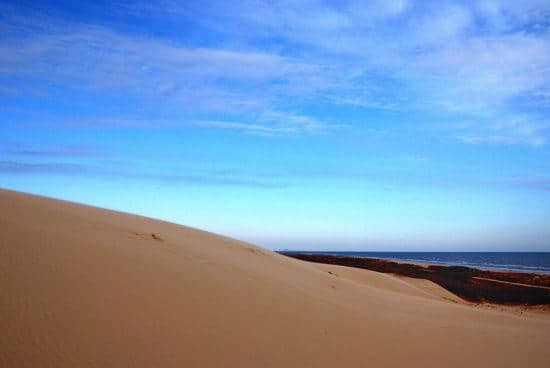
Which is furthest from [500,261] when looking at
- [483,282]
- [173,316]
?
[173,316]

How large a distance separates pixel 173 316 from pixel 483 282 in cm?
2000

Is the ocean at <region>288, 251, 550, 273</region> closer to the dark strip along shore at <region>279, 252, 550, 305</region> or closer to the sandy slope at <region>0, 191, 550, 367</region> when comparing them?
the dark strip along shore at <region>279, 252, 550, 305</region>

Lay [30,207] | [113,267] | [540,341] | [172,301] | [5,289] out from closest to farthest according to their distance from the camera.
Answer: [5,289] < [172,301] < [113,267] < [30,207] < [540,341]

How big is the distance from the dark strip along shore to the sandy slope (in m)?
12.7

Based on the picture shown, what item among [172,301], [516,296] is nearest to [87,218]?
[172,301]

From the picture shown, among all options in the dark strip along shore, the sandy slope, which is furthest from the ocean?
the sandy slope

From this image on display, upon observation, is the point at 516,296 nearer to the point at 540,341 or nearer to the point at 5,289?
the point at 540,341

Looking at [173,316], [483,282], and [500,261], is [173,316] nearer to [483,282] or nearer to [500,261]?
[483,282]

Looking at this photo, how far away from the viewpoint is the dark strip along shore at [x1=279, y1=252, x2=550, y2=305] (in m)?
16.7

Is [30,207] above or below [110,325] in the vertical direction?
above

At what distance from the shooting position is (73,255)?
11.6 feet

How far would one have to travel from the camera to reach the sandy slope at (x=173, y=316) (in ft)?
8.20

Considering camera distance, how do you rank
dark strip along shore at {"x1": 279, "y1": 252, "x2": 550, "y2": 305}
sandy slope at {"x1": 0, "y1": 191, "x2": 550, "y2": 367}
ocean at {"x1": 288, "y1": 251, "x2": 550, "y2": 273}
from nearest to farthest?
1. sandy slope at {"x1": 0, "y1": 191, "x2": 550, "y2": 367}
2. dark strip along shore at {"x1": 279, "y1": 252, "x2": 550, "y2": 305}
3. ocean at {"x1": 288, "y1": 251, "x2": 550, "y2": 273}

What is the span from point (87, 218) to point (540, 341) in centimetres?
622
